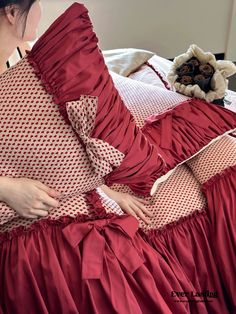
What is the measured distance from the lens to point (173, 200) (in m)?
0.93

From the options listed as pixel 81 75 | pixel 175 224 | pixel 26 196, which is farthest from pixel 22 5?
pixel 175 224

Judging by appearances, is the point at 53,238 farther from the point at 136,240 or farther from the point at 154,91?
the point at 154,91

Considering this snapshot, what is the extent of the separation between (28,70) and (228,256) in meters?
0.58

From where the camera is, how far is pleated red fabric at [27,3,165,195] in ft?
2.28

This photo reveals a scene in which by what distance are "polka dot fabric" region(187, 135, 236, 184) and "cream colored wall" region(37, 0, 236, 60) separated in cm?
148

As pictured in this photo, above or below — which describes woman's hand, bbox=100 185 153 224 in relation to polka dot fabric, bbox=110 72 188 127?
below

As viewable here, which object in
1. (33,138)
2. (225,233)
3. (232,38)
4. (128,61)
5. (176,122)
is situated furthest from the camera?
(232,38)

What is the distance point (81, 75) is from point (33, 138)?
14cm

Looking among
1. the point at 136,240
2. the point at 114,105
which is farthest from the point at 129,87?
the point at 136,240

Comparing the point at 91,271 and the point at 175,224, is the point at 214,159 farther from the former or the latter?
the point at 91,271

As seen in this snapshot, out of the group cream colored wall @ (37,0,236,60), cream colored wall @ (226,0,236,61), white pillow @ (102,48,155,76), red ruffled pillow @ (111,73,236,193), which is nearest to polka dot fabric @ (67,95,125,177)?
red ruffled pillow @ (111,73,236,193)

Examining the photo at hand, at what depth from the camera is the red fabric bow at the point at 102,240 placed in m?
0.70

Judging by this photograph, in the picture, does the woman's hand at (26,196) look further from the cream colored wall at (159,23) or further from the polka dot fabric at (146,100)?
the cream colored wall at (159,23)

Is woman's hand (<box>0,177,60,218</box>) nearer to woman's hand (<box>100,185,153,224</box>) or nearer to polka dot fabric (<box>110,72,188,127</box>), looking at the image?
woman's hand (<box>100,185,153,224</box>)
